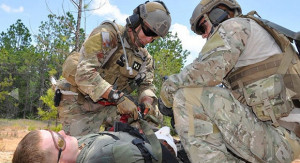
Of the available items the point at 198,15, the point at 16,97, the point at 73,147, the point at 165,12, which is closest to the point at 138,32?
the point at 165,12

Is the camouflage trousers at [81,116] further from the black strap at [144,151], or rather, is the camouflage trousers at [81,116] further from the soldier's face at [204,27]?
the black strap at [144,151]

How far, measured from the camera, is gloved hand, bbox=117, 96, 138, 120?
349 cm

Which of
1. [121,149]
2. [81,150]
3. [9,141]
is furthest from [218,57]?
[9,141]

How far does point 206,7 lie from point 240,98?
903 mm

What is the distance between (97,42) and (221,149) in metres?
2.11

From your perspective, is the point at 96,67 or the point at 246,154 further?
the point at 96,67

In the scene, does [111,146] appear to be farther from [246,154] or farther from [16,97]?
[16,97]

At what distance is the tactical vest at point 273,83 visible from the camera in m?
2.25

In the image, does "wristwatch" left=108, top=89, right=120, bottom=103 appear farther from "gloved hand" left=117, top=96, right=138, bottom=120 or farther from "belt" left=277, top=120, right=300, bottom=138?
"belt" left=277, top=120, right=300, bottom=138

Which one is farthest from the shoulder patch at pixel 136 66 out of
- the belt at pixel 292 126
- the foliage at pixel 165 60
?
the foliage at pixel 165 60

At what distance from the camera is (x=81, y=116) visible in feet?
13.8

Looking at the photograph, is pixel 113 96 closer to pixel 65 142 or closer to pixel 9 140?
pixel 65 142

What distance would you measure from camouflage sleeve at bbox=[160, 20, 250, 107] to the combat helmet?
1492 millimetres

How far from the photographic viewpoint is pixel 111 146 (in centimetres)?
205
